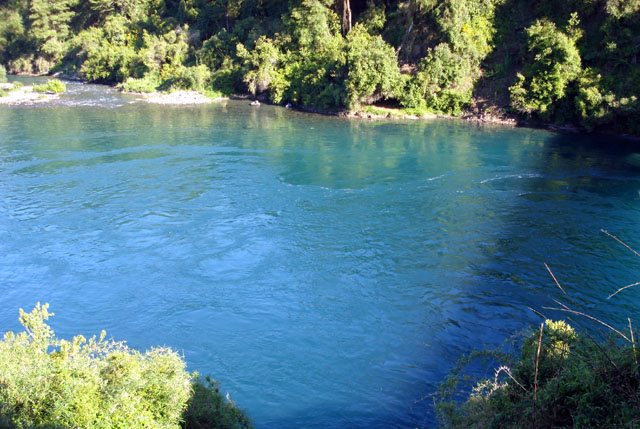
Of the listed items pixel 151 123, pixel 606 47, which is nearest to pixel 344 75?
pixel 151 123

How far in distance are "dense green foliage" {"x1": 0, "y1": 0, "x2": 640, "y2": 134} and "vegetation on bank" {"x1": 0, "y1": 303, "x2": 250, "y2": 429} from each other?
119 ft

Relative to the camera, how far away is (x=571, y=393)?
266 inches

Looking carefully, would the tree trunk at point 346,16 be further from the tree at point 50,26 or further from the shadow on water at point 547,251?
the tree at point 50,26

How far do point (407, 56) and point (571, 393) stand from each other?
144 ft

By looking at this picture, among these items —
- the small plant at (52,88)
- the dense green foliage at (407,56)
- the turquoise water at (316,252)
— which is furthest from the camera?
the small plant at (52,88)

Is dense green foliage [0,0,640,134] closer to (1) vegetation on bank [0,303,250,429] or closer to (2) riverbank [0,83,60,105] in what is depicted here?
(2) riverbank [0,83,60,105]

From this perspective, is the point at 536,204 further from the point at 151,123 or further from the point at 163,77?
the point at 163,77

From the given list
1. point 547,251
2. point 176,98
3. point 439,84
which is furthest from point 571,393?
point 176,98

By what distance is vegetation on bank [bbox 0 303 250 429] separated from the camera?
6379mm

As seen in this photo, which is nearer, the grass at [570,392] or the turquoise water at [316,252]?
the grass at [570,392]

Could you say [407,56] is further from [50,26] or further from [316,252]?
[50,26]

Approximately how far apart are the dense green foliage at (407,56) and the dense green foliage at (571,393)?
32657 mm

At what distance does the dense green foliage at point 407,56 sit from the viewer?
3659 centimetres

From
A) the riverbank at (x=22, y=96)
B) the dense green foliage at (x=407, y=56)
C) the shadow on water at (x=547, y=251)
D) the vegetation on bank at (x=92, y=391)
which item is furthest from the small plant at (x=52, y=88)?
the vegetation on bank at (x=92, y=391)
